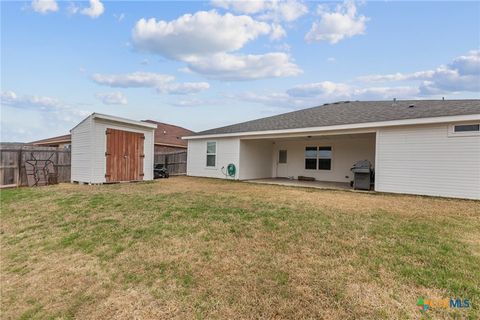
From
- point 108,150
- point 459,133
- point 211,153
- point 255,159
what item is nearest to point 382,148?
point 459,133

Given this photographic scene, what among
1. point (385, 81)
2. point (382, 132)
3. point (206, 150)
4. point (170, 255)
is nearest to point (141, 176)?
point (206, 150)

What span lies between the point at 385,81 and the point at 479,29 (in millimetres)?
7667

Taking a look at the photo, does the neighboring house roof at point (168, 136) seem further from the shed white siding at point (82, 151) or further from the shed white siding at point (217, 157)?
the shed white siding at point (82, 151)

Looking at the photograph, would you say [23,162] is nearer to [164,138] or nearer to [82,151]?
[82,151]

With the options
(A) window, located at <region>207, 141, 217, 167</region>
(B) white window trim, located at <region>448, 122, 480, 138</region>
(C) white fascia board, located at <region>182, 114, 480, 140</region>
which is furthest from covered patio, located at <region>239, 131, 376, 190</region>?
(B) white window trim, located at <region>448, 122, 480, 138</region>

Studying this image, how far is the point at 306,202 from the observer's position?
651cm

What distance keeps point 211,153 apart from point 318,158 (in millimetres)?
5562

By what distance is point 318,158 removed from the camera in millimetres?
12977

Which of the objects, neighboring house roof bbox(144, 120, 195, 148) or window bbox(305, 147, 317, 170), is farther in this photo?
neighboring house roof bbox(144, 120, 195, 148)

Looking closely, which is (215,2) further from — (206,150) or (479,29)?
(479,29)

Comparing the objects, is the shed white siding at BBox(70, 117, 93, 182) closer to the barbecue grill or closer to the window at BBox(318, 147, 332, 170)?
the barbecue grill

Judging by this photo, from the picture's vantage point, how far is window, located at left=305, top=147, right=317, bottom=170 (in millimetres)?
13109

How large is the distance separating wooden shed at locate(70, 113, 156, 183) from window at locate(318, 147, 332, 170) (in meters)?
8.48

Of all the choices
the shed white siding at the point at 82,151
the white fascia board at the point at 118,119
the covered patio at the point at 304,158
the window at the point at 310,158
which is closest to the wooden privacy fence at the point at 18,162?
the shed white siding at the point at 82,151
